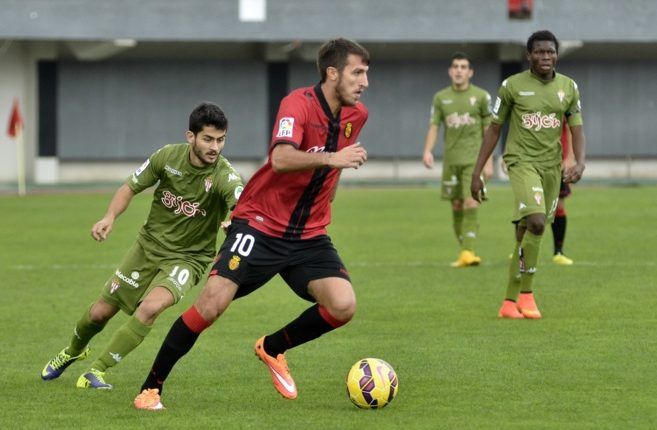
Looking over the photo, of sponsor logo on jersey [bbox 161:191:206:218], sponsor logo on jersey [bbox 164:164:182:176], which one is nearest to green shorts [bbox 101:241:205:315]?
sponsor logo on jersey [bbox 161:191:206:218]

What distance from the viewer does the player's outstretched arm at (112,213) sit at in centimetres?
812

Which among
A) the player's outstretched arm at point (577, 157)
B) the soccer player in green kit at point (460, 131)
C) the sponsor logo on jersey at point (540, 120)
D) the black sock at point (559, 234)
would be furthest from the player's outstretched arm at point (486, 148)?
the soccer player in green kit at point (460, 131)

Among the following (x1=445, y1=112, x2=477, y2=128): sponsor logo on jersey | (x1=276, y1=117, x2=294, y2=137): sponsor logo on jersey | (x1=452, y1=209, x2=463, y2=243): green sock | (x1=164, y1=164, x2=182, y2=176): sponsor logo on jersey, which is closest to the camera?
(x1=276, y1=117, x2=294, y2=137): sponsor logo on jersey

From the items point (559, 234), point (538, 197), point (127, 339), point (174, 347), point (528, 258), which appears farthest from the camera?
point (559, 234)

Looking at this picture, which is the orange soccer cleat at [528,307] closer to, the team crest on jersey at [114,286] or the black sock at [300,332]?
the black sock at [300,332]

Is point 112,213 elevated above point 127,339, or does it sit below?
above

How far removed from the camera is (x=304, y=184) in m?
7.70

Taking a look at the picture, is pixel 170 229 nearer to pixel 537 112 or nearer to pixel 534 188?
pixel 534 188

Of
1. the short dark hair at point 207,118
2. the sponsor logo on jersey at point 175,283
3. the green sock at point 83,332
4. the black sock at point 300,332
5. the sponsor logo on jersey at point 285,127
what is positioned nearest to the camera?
the sponsor logo on jersey at point 285,127

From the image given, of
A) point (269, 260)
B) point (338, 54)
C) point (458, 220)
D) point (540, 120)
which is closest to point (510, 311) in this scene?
point (540, 120)

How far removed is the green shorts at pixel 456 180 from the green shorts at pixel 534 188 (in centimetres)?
509

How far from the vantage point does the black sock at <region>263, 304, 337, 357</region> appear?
789 cm

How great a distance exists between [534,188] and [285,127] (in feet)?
14.4

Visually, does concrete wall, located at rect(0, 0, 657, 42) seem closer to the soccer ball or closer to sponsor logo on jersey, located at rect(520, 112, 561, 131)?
sponsor logo on jersey, located at rect(520, 112, 561, 131)
